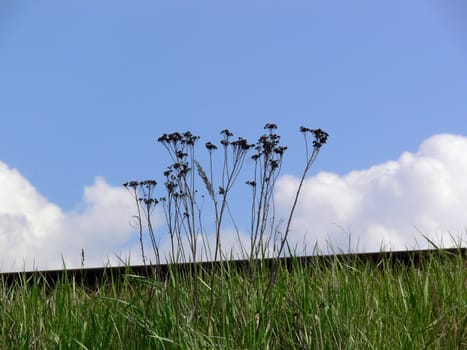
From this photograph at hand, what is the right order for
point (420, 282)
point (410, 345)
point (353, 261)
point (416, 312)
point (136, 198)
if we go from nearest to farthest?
point (410, 345) < point (136, 198) < point (416, 312) < point (420, 282) < point (353, 261)

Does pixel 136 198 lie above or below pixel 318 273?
above

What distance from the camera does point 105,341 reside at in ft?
13.8

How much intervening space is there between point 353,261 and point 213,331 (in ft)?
6.59

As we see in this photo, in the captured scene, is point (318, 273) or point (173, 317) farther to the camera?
point (318, 273)

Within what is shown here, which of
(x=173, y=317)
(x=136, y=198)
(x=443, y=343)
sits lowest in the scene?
(x=443, y=343)

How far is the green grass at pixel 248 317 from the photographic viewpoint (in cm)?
393

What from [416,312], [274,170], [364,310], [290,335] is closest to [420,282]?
[416,312]

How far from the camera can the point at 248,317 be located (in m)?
4.11

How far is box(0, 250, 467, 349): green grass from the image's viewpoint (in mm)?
3928

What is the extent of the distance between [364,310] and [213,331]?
3.34ft

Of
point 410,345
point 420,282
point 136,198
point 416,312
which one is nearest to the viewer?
point 410,345

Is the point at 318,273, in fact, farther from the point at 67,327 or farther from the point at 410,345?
the point at 67,327

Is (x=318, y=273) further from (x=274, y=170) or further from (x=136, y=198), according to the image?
(x=136, y=198)

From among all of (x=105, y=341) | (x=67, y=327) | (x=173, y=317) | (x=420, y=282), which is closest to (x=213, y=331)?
(x=173, y=317)
